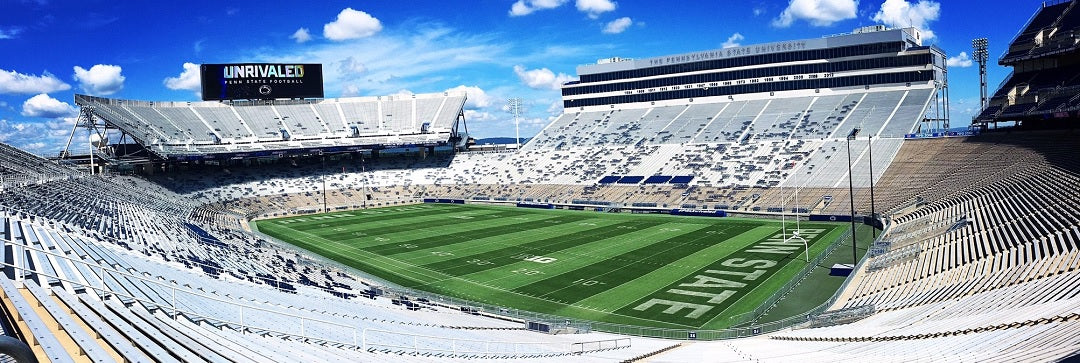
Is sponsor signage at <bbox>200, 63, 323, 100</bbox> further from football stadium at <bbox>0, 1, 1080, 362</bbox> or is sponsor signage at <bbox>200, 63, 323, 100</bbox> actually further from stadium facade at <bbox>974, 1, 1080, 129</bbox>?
stadium facade at <bbox>974, 1, 1080, 129</bbox>

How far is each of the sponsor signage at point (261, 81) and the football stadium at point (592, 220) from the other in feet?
0.98

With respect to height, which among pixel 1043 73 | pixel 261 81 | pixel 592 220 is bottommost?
pixel 592 220

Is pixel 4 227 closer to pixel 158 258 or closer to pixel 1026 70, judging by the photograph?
pixel 158 258

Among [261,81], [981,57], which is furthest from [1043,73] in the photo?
[261,81]

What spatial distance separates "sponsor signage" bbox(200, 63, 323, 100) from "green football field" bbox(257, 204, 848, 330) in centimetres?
3261

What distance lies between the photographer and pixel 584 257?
146 feet

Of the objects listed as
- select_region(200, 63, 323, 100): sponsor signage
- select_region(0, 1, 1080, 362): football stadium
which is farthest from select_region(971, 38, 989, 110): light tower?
select_region(200, 63, 323, 100): sponsor signage

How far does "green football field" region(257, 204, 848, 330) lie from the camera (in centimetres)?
3303

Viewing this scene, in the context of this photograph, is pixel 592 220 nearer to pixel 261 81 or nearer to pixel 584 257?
pixel 584 257

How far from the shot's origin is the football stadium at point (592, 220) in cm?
1487

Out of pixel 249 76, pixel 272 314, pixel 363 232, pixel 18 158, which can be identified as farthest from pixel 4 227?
pixel 249 76

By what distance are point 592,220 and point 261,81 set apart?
183ft

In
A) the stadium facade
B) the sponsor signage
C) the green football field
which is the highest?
the sponsor signage

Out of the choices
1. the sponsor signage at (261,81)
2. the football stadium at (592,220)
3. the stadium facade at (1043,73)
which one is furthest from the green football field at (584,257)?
the sponsor signage at (261,81)
